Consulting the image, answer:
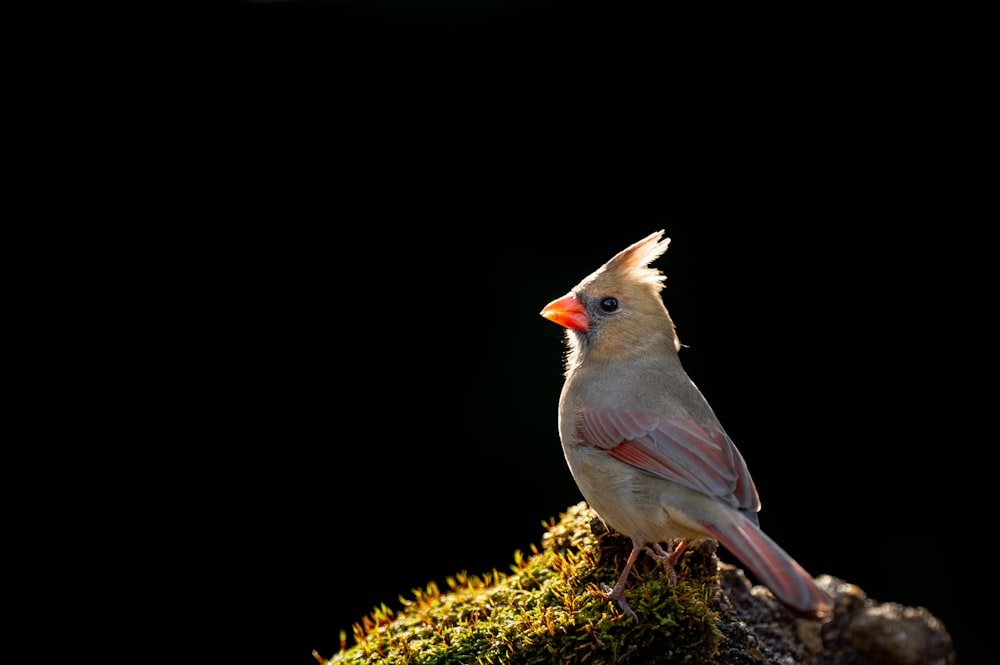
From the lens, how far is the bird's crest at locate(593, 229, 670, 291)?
3.27 m

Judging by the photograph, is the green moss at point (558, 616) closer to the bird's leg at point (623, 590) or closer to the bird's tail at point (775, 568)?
the bird's leg at point (623, 590)

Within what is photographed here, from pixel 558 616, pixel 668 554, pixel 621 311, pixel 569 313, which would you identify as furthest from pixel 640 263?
pixel 558 616

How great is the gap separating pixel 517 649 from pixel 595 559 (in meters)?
0.49

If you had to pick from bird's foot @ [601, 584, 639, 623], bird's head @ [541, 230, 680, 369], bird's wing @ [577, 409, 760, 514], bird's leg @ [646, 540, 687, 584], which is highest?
bird's head @ [541, 230, 680, 369]

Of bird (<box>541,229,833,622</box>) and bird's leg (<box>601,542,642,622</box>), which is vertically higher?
bird (<box>541,229,833,622</box>)

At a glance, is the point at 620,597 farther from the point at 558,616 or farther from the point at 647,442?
the point at 647,442

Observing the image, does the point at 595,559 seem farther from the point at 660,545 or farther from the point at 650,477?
the point at 650,477

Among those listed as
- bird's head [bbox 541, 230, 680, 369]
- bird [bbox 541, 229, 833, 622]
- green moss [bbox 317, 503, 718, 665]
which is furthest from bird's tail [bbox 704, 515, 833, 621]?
bird's head [bbox 541, 230, 680, 369]

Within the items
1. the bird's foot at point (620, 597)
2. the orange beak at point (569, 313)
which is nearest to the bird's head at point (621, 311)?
the orange beak at point (569, 313)

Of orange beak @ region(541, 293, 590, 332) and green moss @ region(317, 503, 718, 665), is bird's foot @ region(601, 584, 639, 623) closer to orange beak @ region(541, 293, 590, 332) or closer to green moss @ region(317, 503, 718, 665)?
green moss @ region(317, 503, 718, 665)

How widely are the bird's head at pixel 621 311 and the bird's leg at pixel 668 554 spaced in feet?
2.28

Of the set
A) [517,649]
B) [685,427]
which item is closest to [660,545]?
[685,427]

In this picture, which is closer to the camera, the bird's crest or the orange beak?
the bird's crest

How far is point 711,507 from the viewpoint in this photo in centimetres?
269
